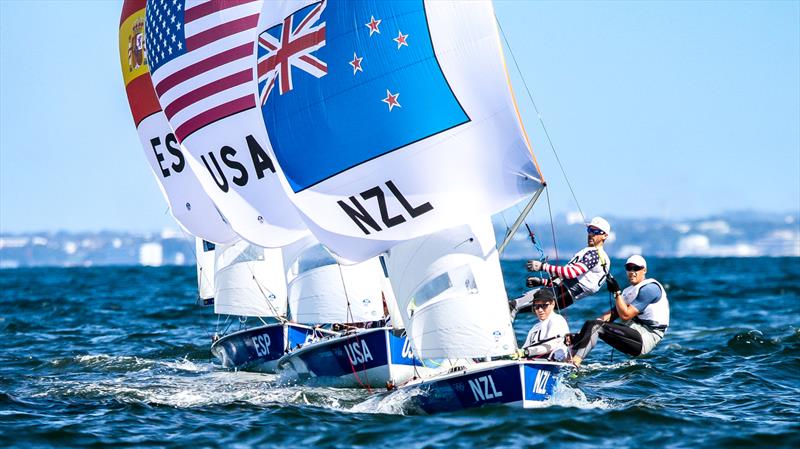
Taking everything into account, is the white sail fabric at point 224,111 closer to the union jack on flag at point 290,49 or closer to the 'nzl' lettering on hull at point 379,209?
the union jack on flag at point 290,49

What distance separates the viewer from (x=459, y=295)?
43.4 ft

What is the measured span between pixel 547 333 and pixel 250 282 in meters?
7.69

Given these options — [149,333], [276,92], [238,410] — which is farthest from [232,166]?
[149,333]

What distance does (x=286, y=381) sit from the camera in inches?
662

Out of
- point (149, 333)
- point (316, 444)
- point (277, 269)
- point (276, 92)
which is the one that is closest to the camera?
point (316, 444)

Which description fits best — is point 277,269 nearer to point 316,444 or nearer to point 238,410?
point 238,410

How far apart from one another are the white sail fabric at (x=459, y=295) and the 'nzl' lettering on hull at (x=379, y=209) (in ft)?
1.21

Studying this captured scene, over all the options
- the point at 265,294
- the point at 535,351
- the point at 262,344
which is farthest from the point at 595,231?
the point at 265,294

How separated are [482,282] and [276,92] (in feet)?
11.3

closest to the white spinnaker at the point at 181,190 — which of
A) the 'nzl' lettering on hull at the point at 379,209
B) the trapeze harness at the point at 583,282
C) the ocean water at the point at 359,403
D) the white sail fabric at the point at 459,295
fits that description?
the ocean water at the point at 359,403

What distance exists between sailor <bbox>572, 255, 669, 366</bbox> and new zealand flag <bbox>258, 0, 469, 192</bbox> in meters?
3.40

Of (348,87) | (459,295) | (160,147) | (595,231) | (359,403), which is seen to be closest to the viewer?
(459,295)

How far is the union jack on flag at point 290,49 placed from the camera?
13719 millimetres

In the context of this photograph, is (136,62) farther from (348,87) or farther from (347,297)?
(348,87)
